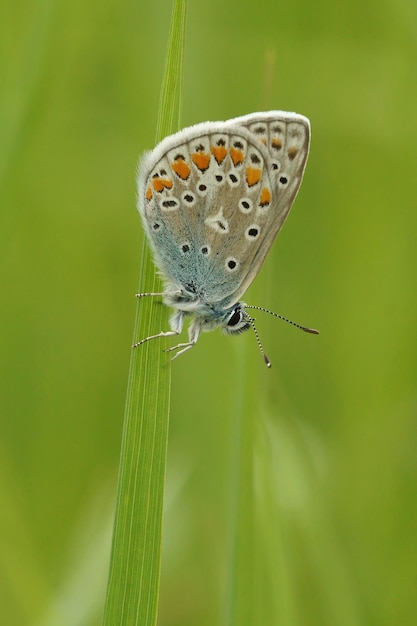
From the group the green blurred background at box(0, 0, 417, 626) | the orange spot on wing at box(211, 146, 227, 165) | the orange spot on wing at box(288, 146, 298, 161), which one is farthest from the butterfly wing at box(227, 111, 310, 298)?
the green blurred background at box(0, 0, 417, 626)

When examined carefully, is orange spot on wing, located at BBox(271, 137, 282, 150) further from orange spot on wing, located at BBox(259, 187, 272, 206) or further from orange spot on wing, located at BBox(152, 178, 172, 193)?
orange spot on wing, located at BBox(152, 178, 172, 193)

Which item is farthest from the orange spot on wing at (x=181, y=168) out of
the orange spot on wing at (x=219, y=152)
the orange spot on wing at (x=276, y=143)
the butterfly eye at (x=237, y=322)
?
the butterfly eye at (x=237, y=322)

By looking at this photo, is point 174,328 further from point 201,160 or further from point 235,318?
point 201,160

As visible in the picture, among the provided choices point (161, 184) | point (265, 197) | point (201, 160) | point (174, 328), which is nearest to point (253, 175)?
point (265, 197)

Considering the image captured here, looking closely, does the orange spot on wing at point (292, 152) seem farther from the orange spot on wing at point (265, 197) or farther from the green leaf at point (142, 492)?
the green leaf at point (142, 492)

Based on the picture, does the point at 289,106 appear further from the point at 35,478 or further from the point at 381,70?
the point at 35,478

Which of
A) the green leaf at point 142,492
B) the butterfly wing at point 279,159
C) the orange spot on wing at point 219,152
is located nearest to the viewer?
the green leaf at point 142,492
